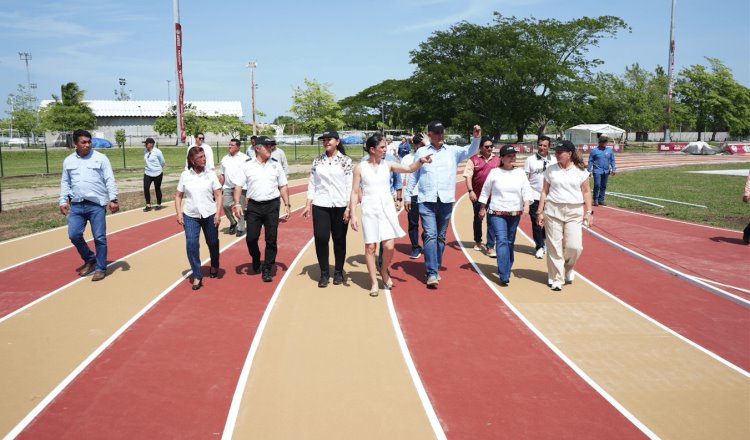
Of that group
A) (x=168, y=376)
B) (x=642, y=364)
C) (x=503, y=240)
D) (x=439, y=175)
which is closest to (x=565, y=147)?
(x=503, y=240)

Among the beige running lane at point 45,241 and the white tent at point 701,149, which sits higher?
the white tent at point 701,149

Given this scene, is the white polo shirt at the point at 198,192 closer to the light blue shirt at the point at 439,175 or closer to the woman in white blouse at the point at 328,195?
the woman in white blouse at the point at 328,195

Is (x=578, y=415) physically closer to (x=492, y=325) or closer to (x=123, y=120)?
(x=492, y=325)

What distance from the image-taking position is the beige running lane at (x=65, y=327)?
14.3 feet

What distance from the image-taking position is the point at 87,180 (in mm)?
7457

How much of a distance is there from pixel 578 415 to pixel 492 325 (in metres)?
1.89

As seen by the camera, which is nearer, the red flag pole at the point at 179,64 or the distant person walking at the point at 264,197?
the distant person walking at the point at 264,197

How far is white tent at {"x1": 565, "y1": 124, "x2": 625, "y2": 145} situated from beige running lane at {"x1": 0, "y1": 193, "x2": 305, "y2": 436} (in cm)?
5397

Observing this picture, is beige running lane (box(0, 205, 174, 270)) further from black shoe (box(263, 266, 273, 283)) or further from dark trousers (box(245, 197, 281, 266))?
black shoe (box(263, 266, 273, 283))

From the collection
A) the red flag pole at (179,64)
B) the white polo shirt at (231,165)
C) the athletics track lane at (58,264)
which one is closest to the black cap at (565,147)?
the white polo shirt at (231,165)

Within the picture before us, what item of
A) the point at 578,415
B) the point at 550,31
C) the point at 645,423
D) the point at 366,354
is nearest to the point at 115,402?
the point at 366,354

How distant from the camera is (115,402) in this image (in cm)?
412

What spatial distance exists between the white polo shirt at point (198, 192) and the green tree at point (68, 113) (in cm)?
6203

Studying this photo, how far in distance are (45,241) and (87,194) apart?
149 inches
